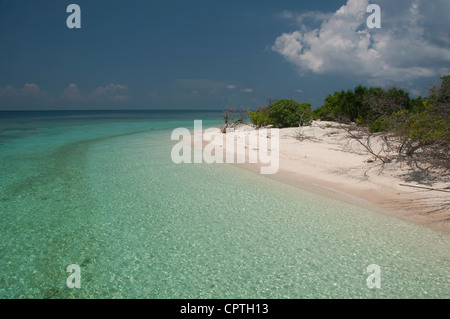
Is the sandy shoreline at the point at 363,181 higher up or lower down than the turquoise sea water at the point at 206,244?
higher up

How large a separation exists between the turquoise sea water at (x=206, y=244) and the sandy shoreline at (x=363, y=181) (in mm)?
567

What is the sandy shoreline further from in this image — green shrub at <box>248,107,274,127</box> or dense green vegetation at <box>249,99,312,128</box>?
green shrub at <box>248,107,274,127</box>

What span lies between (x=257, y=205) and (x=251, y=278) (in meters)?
2.73

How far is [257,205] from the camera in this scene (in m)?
6.33

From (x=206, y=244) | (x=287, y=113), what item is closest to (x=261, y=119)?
(x=287, y=113)

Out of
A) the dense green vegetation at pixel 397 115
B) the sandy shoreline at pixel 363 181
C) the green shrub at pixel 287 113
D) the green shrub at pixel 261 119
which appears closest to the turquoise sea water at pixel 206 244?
the sandy shoreline at pixel 363 181

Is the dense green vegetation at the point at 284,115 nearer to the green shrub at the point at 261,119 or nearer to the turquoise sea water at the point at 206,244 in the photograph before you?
the green shrub at the point at 261,119

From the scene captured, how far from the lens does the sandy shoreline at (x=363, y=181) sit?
5.80 m

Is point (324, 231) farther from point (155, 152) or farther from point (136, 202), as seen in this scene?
point (155, 152)

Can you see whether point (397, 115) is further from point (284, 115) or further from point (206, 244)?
point (284, 115)

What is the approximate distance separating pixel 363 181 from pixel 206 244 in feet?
17.6

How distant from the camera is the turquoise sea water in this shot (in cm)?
353
